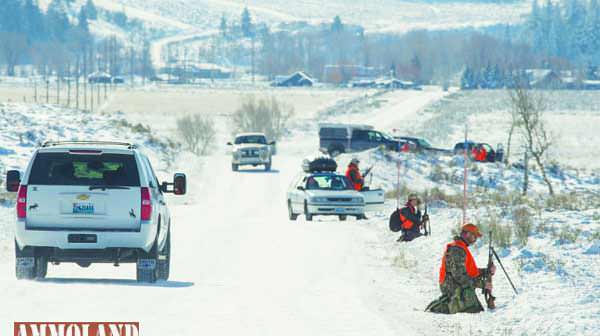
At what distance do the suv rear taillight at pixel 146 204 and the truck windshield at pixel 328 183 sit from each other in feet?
49.8

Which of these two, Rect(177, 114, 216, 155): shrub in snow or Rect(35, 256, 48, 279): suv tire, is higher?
Rect(35, 256, 48, 279): suv tire

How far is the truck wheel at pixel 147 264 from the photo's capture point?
1552 cm

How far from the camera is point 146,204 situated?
1526 centimetres

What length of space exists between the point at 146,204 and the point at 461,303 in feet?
13.4

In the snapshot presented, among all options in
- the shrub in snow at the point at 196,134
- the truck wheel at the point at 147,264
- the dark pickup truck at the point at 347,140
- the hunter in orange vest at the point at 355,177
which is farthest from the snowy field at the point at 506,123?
the truck wheel at the point at 147,264

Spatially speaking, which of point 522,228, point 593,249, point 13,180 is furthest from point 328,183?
point 13,180

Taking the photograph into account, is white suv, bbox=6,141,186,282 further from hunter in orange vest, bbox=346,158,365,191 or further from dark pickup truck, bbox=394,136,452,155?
dark pickup truck, bbox=394,136,452,155

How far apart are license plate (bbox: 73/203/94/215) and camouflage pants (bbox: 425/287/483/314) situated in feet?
14.6

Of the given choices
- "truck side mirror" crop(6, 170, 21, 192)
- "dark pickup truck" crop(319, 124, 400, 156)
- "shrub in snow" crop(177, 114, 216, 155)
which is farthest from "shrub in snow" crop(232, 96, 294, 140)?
"truck side mirror" crop(6, 170, 21, 192)

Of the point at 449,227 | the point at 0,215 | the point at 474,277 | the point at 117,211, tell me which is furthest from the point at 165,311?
the point at 0,215

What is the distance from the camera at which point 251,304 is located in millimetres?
13641

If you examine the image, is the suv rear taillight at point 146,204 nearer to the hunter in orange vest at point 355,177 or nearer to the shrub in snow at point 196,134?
the hunter in orange vest at point 355,177

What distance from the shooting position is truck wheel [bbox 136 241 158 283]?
50.9 ft

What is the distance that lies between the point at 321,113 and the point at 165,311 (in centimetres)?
12787
